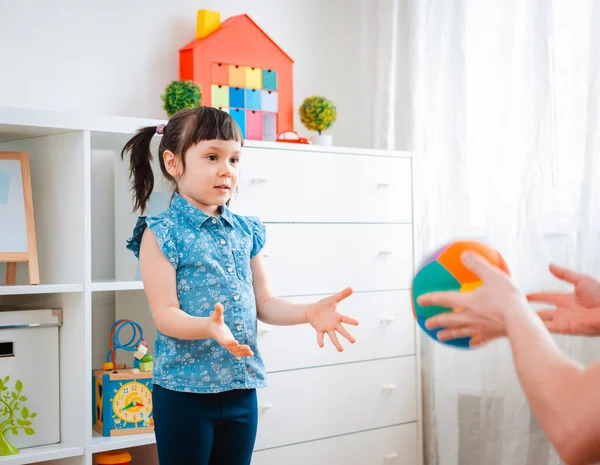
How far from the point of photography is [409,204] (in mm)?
2754

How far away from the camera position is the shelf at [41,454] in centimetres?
195

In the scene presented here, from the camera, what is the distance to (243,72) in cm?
268

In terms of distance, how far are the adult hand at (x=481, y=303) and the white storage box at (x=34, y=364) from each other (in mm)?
1354

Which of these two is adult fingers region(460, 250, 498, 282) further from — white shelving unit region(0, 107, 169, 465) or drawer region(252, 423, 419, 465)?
drawer region(252, 423, 419, 465)

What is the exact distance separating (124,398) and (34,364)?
0.85 ft

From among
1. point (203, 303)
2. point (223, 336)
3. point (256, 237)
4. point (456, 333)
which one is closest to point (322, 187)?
point (256, 237)

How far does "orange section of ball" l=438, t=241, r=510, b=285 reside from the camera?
125 centimetres

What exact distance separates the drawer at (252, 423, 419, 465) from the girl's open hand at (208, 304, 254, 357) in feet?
3.36

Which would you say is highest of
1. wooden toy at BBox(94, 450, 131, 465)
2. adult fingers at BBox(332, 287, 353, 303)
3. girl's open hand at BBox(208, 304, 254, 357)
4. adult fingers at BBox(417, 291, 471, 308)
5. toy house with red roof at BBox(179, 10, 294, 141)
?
toy house with red roof at BBox(179, 10, 294, 141)

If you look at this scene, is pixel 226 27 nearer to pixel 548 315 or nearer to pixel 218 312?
pixel 218 312

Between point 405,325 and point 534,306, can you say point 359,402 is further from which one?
point 534,306

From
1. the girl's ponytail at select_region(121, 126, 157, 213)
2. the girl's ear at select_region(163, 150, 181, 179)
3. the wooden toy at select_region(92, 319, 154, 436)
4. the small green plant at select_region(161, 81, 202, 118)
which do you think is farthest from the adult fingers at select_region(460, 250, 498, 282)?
the small green plant at select_region(161, 81, 202, 118)

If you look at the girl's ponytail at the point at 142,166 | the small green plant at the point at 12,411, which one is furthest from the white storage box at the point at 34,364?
the girl's ponytail at the point at 142,166

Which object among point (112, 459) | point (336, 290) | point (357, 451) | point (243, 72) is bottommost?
point (357, 451)
